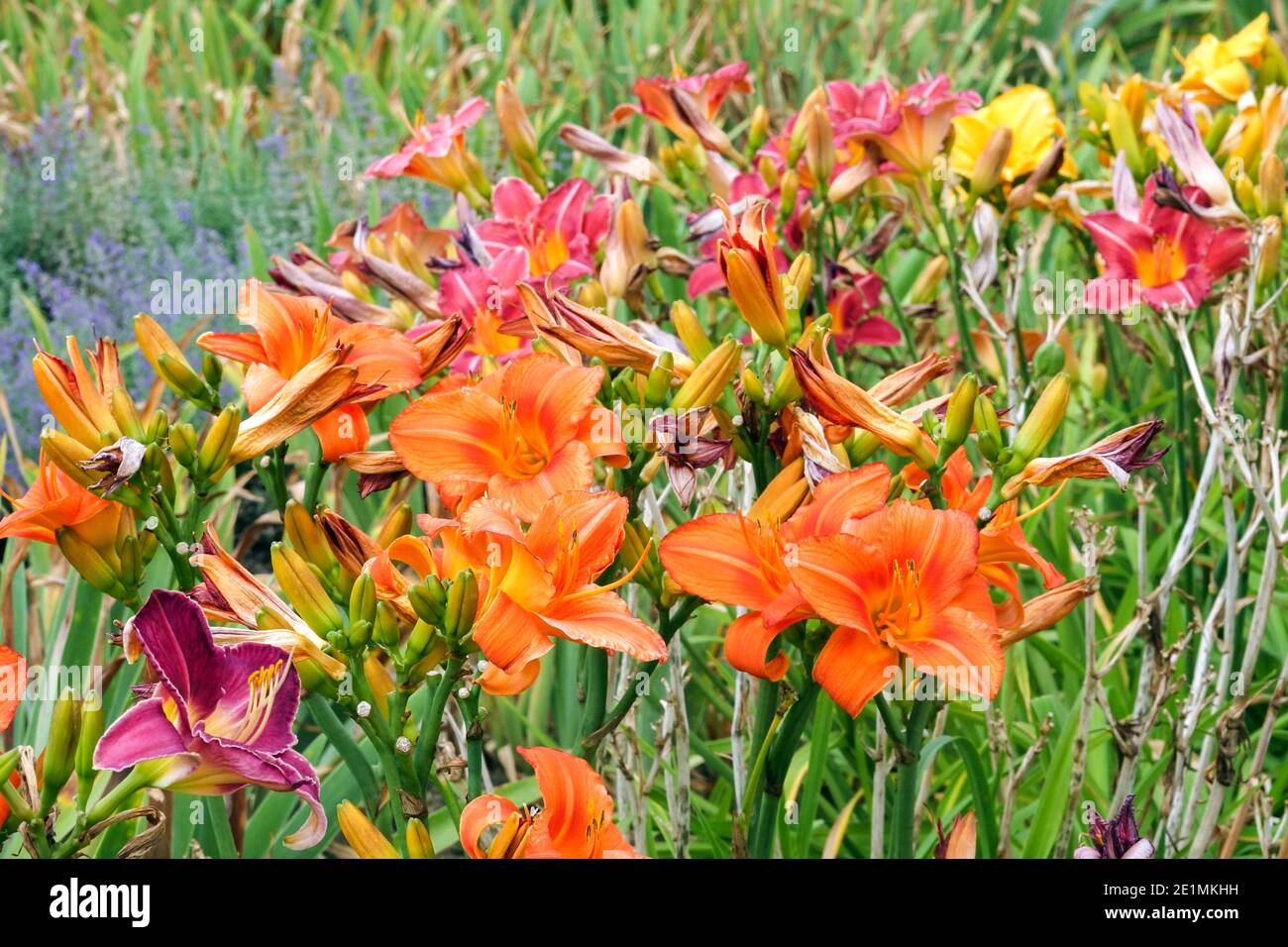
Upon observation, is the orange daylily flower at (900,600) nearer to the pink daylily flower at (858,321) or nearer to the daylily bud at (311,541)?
the daylily bud at (311,541)

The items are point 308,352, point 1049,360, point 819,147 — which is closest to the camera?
point 308,352

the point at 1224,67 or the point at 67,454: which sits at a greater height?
the point at 1224,67

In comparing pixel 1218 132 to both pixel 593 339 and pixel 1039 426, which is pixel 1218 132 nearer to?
pixel 1039 426

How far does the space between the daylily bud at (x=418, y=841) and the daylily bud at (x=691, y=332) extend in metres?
0.44

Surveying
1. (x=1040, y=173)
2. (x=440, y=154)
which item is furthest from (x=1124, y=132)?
(x=440, y=154)

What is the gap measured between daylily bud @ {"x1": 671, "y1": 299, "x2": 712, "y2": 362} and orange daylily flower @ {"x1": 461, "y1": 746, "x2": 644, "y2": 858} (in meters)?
0.38

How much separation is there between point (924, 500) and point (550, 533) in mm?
264

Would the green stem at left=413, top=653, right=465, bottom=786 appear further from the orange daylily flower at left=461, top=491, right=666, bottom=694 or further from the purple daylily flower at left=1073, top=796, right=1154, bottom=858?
the purple daylily flower at left=1073, top=796, right=1154, bottom=858

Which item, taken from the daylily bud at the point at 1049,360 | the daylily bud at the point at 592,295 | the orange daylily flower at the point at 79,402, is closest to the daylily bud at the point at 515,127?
the daylily bud at the point at 592,295

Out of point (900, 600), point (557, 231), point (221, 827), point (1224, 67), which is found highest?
point (1224, 67)

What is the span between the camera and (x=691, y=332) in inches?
41.4

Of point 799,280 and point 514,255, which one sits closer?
point 799,280

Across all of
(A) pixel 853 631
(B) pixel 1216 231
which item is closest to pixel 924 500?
(A) pixel 853 631

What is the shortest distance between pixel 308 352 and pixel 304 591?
232 mm
